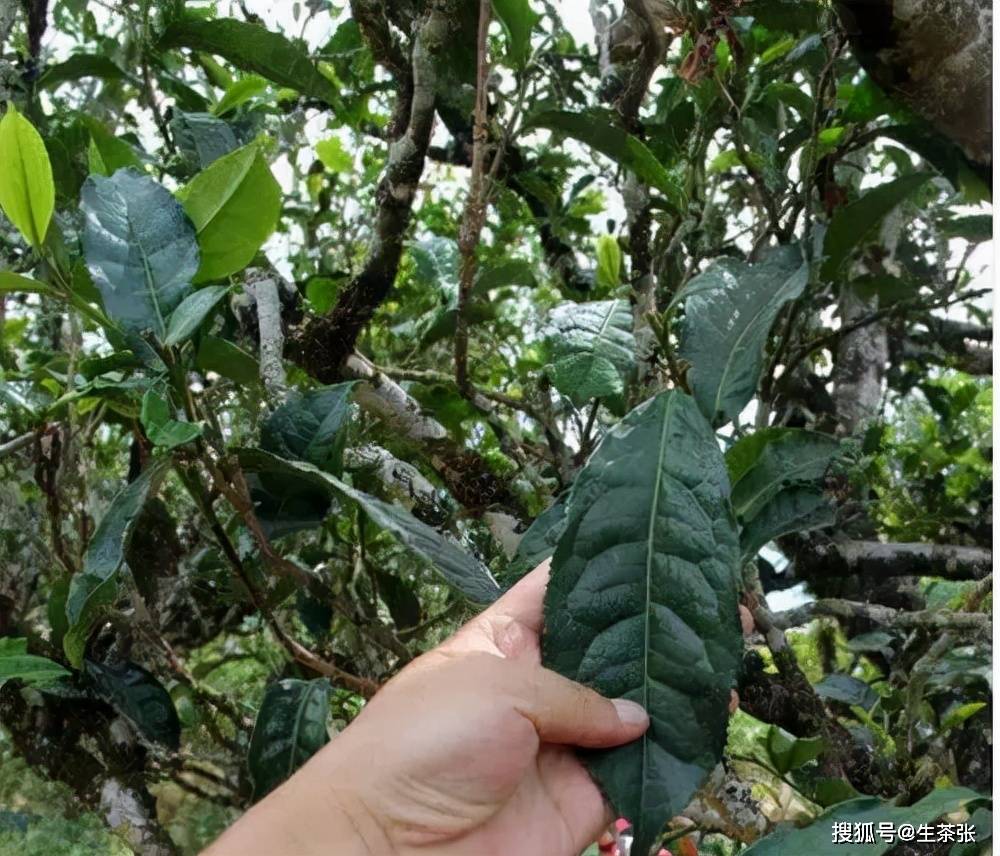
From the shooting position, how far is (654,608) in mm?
496

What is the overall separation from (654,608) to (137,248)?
419mm

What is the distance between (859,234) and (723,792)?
1.72 ft

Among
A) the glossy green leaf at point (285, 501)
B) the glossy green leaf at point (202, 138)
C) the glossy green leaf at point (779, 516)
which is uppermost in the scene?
the glossy green leaf at point (202, 138)

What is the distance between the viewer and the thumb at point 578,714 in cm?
50

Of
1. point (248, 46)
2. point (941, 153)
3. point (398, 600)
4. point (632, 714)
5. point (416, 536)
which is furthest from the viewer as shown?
point (398, 600)

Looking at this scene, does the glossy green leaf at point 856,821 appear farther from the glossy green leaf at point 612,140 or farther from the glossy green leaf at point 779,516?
the glossy green leaf at point 612,140

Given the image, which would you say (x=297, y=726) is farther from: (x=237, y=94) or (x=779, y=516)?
(x=237, y=94)

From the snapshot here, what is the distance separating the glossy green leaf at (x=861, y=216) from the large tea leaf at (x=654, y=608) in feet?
1.54

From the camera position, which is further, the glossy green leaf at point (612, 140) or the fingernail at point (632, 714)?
the glossy green leaf at point (612, 140)

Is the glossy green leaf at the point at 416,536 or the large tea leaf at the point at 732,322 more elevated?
the large tea leaf at the point at 732,322

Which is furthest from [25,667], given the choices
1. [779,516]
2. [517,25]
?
[517,25]

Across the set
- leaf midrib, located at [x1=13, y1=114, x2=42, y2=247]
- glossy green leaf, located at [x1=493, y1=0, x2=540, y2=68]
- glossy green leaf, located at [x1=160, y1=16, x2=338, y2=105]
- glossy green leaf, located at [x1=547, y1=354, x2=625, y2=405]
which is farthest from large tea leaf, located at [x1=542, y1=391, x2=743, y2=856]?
glossy green leaf, located at [x1=160, y1=16, x2=338, y2=105]

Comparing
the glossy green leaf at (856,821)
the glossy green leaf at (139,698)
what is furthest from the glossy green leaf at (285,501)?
the glossy green leaf at (856,821)

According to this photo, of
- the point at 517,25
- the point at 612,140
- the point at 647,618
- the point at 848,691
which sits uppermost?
the point at 517,25
